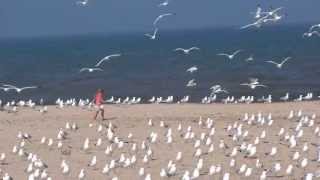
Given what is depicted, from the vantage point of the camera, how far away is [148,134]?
40375 millimetres

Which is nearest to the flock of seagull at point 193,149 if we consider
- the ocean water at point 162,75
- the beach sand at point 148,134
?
the beach sand at point 148,134

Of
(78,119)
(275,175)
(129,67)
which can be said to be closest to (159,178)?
(275,175)

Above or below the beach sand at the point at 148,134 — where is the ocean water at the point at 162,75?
above

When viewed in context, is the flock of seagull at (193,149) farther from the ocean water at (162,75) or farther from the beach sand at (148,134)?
the ocean water at (162,75)

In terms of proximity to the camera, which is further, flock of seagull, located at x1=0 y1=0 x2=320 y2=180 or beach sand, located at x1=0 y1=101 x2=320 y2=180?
beach sand, located at x1=0 y1=101 x2=320 y2=180

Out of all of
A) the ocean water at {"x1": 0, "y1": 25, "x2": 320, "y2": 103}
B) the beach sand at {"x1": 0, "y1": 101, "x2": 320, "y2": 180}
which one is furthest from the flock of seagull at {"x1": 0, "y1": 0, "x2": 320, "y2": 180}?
the ocean water at {"x1": 0, "y1": 25, "x2": 320, "y2": 103}

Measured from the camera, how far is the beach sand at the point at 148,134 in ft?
110

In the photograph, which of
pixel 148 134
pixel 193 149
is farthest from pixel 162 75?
pixel 193 149

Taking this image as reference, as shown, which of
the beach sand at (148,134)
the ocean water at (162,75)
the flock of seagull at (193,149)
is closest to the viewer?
the flock of seagull at (193,149)

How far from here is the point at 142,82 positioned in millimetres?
81938

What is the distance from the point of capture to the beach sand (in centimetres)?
3347

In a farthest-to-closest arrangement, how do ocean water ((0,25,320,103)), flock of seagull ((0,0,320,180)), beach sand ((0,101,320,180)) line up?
1. ocean water ((0,25,320,103))
2. beach sand ((0,101,320,180))
3. flock of seagull ((0,0,320,180))

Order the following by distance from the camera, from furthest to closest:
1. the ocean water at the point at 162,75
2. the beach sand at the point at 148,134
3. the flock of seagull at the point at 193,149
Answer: the ocean water at the point at 162,75
the beach sand at the point at 148,134
the flock of seagull at the point at 193,149

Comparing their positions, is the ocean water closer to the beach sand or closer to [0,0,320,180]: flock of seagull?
the beach sand
